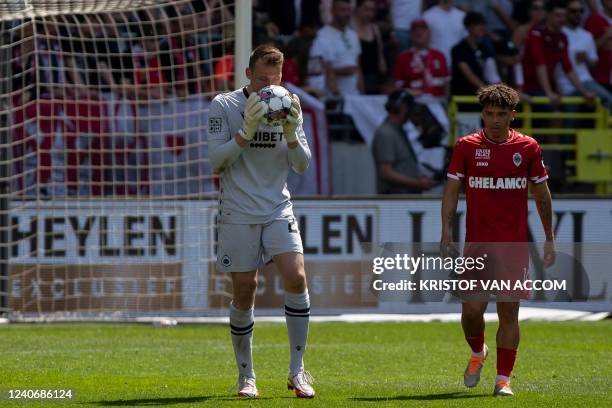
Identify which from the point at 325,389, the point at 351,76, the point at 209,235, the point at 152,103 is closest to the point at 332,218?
the point at 209,235

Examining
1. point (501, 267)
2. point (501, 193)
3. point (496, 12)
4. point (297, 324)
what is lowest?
point (297, 324)

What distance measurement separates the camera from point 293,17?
1728 cm

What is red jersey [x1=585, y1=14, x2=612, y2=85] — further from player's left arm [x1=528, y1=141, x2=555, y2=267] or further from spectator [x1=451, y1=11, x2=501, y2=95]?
player's left arm [x1=528, y1=141, x2=555, y2=267]

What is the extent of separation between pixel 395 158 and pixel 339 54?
5.88 feet

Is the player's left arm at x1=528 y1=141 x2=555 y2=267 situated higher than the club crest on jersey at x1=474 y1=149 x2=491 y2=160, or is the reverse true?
the club crest on jersey at x1=474 y1=149 x2=491 y2=160

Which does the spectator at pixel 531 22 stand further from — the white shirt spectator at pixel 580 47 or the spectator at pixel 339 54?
the spectator at pixel 339 54

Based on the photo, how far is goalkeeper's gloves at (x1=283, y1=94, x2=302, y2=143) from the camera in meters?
6.96

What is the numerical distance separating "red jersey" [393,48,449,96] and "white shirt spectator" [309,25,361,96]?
583mm

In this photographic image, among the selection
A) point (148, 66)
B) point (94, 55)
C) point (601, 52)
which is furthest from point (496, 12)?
point (94, 55)

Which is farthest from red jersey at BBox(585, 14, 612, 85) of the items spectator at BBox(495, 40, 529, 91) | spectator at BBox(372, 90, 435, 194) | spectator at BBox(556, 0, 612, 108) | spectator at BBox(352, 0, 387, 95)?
spectator at BBox(372, 90, 435, 194)

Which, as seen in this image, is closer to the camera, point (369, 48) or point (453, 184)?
point (453, 184)

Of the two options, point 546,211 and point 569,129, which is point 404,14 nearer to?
point 569,129

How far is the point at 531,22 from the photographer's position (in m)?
18.2

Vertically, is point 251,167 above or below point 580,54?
below
